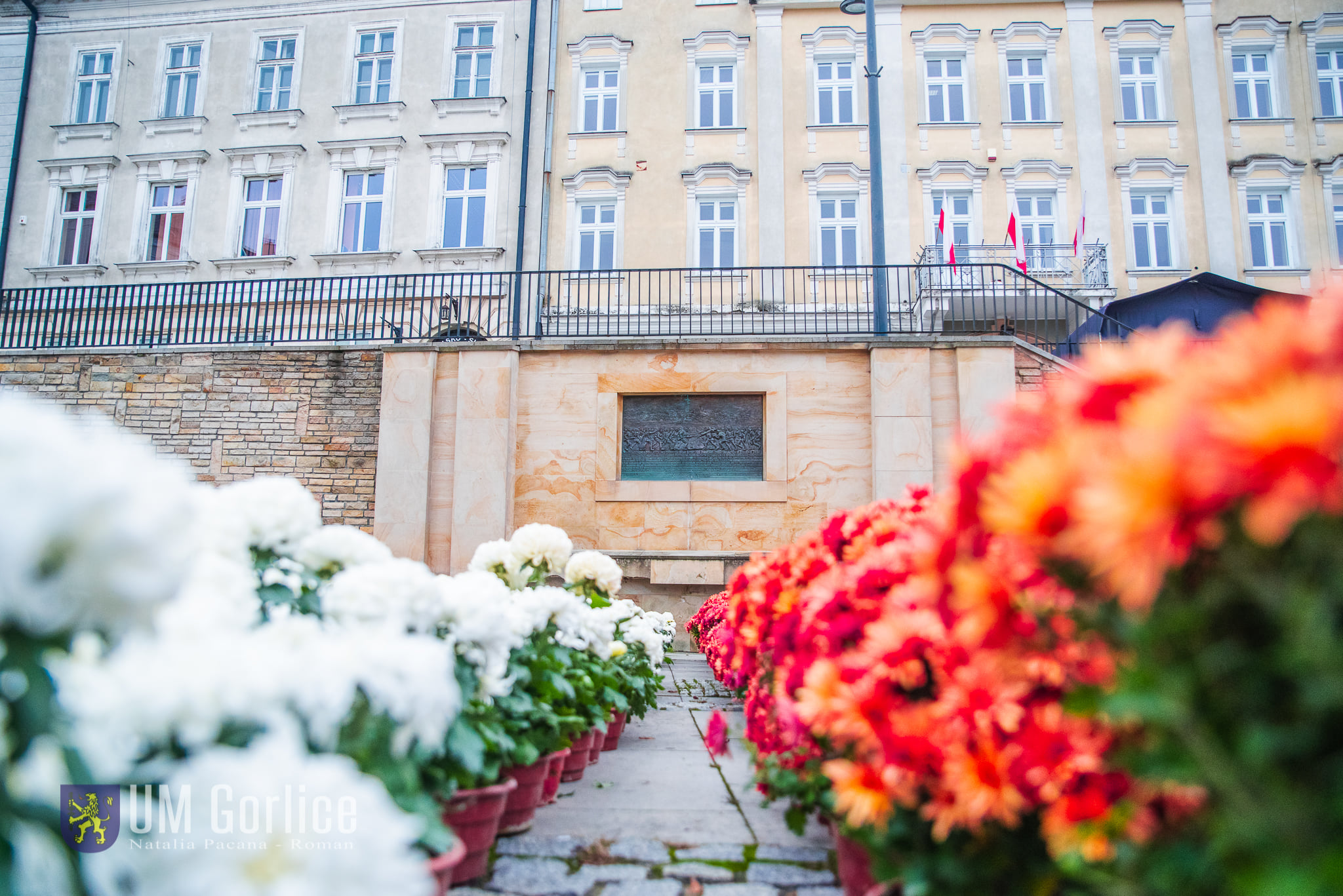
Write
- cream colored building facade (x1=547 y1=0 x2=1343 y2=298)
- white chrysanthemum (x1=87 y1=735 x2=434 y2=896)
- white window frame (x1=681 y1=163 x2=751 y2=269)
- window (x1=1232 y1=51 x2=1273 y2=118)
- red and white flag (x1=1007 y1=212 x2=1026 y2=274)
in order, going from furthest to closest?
1. window (x1=1232 y1=51 x2=1273 y2=118)
2. white window frame (x1=681 y1=163 x2=751 y2=269)
3. cream colored building facade (x1=547 y1=0 x2=1343 y2=298)
4. red and white flag (x1=1007 y1=212 x2=1026 y2=274)
5. white chrysanthemum (x1=87 y1=735 x2=434 y2=896)

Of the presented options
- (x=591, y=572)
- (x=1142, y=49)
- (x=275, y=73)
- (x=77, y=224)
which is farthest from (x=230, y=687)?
(x=77, y=224)

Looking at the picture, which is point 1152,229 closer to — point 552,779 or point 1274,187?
point 1274,187

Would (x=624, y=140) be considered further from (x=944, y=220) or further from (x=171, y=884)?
(x=171, y=884)

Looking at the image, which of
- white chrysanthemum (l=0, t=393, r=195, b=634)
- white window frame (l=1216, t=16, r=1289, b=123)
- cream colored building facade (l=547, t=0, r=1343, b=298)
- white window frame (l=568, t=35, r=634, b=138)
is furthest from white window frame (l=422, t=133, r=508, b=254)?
white chrysanthemum (l=0, t=393, r=195, b=634)

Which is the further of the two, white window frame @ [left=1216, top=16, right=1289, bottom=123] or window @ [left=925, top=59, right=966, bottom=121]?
window @ [left=925, top=59, right=966, bottom=121]

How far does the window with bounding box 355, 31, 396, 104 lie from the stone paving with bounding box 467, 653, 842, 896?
61.4 ft

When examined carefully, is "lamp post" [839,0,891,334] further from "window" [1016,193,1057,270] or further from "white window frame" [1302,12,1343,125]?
"white window frame" [1302,12,1343,125]

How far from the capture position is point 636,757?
14.2 ft

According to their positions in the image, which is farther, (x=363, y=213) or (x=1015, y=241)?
(x=363, y=213)

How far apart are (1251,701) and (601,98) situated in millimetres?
19595

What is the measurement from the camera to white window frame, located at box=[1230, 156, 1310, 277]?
17.1 m

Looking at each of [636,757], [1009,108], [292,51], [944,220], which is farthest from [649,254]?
[636,757]

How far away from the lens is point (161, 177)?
732 inches

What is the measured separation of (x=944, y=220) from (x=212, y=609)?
707 inches
